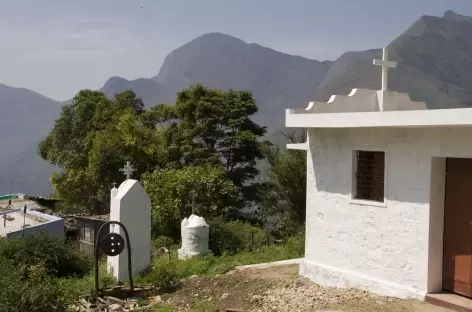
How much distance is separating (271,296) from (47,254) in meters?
8.16

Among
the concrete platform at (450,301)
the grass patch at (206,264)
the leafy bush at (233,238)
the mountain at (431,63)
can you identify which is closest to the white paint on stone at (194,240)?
the grass patch at (206,264)

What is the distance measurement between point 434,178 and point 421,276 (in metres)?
1.53

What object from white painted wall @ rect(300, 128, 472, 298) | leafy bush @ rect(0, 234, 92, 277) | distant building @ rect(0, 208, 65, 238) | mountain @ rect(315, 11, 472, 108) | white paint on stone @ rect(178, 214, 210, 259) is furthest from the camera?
mountain @ rect(315, 11, 472, 108)

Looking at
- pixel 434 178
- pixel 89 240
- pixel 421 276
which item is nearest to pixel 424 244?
pixel 421 276

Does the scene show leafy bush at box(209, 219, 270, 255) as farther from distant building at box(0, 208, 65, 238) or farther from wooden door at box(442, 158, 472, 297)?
wooden door at box(442, 158, 472, 297)

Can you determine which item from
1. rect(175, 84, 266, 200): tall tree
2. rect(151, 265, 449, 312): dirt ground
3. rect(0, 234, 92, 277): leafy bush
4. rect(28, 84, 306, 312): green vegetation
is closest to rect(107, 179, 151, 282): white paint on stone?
rect(28, 84, 306, 312): green vegetation

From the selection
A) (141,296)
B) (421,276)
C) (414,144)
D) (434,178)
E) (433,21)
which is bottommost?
(141,296)

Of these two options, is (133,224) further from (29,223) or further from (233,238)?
(29,223)

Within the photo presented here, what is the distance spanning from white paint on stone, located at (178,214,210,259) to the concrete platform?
24.9 feet

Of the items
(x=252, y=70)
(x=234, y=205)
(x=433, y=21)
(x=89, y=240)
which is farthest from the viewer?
(x=252, y=70)

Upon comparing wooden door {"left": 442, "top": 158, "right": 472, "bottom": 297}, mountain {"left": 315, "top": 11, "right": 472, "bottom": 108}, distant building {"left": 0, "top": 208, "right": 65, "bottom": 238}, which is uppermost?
mountain {"left": 315, "top": 11, "right": 472, "bottom": 108}

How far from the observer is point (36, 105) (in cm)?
12962

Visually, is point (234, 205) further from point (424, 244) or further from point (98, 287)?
point (424, 244)

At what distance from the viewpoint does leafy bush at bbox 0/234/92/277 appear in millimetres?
13844
